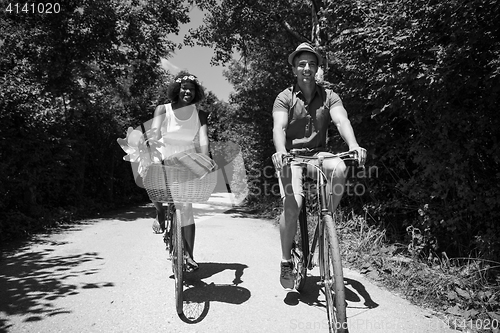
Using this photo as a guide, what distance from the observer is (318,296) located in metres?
3.59

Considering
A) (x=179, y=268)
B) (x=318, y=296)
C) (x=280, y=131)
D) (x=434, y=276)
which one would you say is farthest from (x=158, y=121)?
(x=434, y=276)

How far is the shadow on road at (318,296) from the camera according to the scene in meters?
3.42

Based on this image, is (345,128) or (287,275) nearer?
(345,128)

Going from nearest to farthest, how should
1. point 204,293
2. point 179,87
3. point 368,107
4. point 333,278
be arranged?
point 333,278, point 204,293, point 179,87, point 368,107

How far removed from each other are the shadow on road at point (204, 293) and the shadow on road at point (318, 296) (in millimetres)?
438

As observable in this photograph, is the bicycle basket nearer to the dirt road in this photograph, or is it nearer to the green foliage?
the dirt road

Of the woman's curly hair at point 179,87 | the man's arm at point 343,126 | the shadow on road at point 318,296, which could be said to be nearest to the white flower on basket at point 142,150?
the woman's curly hair at point 179,87

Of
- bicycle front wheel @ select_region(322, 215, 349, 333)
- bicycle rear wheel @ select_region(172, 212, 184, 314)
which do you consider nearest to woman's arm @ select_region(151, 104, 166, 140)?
bicycle rear wheel @ select_region(172, 212, 184, 314)

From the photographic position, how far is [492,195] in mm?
3566

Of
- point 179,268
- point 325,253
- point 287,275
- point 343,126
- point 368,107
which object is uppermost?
point 368,107

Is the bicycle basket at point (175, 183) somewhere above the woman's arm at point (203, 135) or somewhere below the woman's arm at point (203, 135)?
below

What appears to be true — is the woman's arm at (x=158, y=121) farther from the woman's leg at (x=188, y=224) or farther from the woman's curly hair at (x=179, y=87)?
the woman's leg at (x=188, y=224)

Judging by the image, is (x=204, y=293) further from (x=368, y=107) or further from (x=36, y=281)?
(x=368, y=107)

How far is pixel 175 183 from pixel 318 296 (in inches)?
67.9
